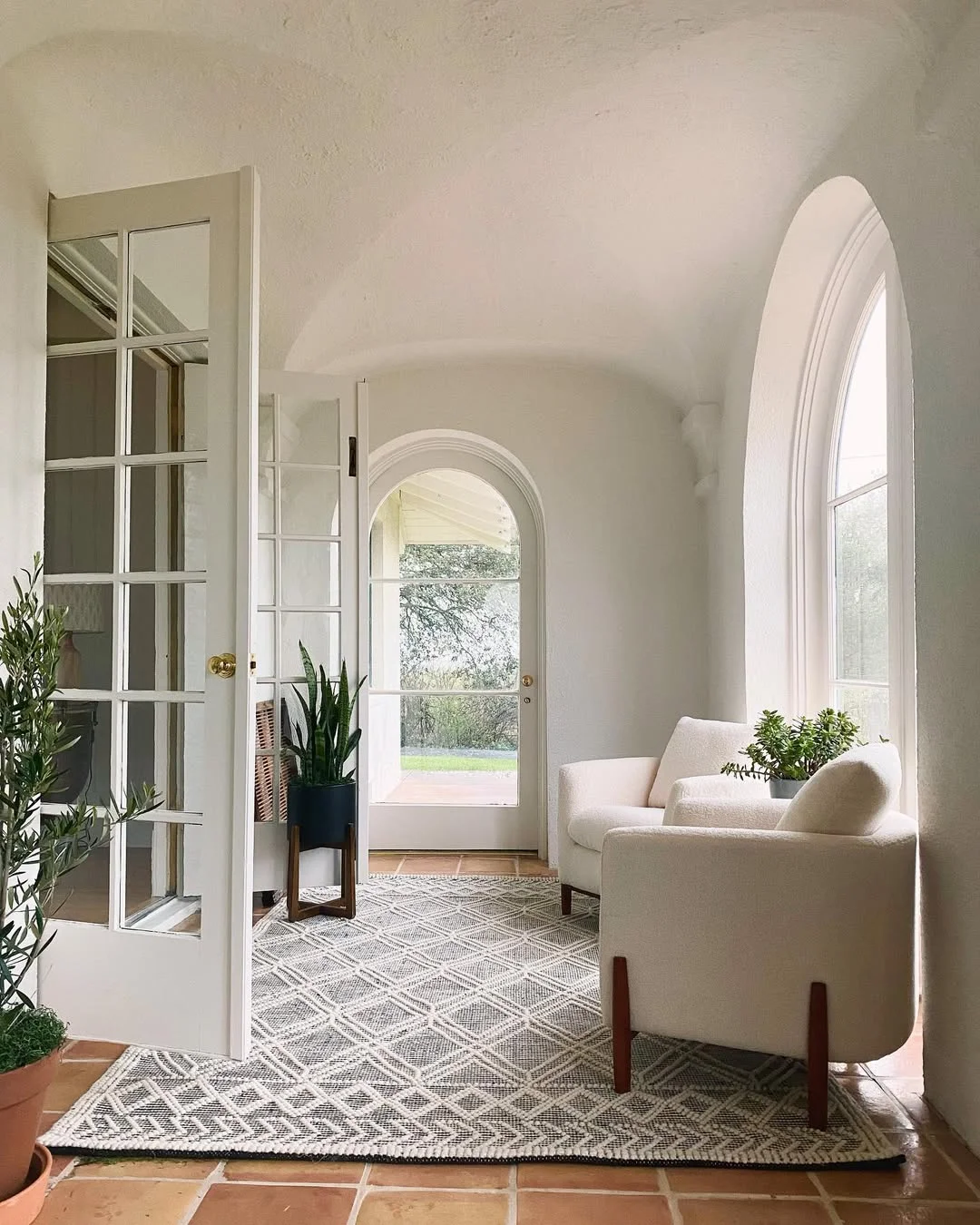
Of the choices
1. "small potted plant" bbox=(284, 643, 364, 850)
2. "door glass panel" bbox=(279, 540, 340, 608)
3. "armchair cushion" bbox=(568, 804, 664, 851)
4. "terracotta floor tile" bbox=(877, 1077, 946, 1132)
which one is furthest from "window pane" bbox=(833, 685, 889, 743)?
"door glass panel" bbox=(279, 540, 340, 608)

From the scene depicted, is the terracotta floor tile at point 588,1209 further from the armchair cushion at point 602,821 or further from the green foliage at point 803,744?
the armchair cushion at point 602,821

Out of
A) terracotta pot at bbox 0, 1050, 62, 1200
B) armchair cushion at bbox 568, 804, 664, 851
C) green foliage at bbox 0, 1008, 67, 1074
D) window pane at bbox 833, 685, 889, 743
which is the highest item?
window pane at bbox 833, 685, 889, 743

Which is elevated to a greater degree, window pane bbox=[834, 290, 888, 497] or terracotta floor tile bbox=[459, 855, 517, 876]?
window pane bbox=[834, 290, 888, 497]

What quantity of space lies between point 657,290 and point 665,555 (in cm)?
148

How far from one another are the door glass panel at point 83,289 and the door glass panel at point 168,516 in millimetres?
443

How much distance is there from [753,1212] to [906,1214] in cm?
29

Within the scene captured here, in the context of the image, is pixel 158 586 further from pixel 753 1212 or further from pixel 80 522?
pixel 753 1212

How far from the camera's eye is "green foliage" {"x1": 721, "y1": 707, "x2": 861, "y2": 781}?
2.82m

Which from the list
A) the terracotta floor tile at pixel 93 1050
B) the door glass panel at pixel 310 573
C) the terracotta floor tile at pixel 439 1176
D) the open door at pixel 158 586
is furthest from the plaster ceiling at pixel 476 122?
the terracotta floor tile at pixel 439 1176

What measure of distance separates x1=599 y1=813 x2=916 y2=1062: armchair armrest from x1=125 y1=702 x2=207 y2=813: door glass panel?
114cm

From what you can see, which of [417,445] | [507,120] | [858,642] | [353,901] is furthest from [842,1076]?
[417,445]

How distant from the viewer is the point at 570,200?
314 centimetres

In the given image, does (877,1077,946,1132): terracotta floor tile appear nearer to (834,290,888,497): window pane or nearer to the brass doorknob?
(834,290,888,497): window pane

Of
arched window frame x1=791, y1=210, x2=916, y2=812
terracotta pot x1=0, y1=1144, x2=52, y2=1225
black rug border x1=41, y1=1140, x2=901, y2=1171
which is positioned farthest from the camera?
arched window frame x1=791, y1=210, x2=916, y2=812
